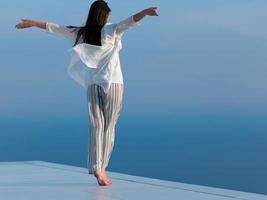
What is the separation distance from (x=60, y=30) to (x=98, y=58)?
11.9 inches

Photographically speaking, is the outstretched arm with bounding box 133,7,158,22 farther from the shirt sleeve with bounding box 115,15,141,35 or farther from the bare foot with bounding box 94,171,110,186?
the bare foot with bounding box 94,171,110,186

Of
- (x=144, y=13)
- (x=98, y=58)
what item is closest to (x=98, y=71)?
(x=98, y=58)

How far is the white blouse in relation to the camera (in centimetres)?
431

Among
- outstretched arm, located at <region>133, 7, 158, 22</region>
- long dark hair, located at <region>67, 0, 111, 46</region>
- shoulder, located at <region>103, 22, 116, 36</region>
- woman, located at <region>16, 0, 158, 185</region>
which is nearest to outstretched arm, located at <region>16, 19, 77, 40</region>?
woman, located at <region>16, 0, 158, 185</region>

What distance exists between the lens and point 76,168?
552cm

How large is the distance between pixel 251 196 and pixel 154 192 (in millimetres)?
597

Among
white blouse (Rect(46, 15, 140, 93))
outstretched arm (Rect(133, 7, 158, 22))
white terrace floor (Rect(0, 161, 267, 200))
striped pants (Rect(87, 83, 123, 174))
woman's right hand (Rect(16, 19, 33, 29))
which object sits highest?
outstretched arm (Rect(133, 7, 158, 22))

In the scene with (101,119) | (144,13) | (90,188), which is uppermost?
(144,13)

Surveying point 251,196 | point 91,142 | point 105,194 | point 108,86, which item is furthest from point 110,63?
point 251,196

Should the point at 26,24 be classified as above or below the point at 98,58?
above

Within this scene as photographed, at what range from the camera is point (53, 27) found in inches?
172

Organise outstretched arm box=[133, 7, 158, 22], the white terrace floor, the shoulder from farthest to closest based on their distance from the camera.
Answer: the shoulder, outstretched arm box=[133, 7, 158, 22], the white terrace floor

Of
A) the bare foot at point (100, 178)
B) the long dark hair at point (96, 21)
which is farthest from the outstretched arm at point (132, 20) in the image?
the bare foot at point (100, 178)

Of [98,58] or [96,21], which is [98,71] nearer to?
[98,58]
